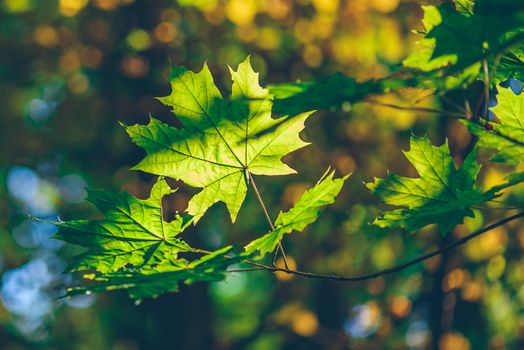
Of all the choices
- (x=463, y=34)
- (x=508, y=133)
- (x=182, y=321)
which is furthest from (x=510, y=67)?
(x=182, y=321)

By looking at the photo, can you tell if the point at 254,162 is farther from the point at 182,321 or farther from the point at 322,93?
the point at 182,321

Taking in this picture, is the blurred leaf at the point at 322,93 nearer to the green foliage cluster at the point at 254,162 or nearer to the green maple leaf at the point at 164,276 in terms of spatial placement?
the green foliage cluster at the point at 254,162

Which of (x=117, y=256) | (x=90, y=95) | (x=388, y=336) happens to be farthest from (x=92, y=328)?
(x=117, y=256)

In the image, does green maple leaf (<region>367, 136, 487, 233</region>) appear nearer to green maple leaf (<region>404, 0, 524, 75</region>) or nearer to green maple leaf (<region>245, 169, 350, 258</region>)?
green maple leaf (<region>245, 169, 350, 258</region>)

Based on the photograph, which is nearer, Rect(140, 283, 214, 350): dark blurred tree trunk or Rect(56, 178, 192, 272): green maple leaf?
Rect(56, 178, 192, 272): green maple leaf

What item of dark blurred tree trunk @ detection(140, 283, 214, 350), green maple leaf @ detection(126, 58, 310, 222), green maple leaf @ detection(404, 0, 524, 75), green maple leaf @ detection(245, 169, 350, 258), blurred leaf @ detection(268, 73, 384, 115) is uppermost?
green maple leaf @ detection(404, 0, 524, 75)

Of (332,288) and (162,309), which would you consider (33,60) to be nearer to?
(162,309)

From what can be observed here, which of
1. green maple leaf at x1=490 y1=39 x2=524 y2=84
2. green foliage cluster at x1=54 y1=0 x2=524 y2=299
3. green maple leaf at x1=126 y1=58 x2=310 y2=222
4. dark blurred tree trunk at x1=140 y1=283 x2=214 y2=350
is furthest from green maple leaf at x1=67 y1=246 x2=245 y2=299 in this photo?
dark blurred tree trunk at x1=140 y1=283 x2=214 y2=350
